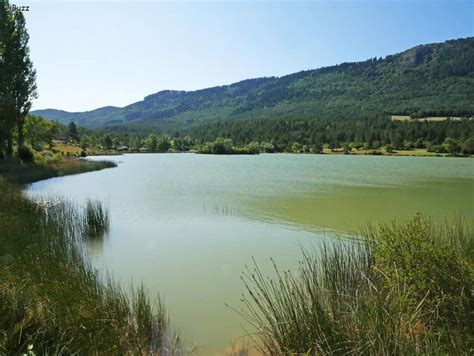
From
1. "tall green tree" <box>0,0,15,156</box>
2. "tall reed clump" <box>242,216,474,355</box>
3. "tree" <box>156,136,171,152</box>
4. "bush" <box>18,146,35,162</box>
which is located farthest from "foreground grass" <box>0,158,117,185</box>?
"tree" <box>156,136,171,152</box>

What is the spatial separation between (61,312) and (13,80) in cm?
2664

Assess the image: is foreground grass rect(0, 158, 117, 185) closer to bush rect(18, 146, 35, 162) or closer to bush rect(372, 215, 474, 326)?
bush rect(18, 146, 35, 162)

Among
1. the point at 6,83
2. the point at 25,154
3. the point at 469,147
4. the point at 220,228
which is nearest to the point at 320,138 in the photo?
the point at 469,147

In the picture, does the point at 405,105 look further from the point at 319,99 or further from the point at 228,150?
the point at 228,150

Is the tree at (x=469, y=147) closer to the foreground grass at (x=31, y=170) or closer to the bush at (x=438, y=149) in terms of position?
the bush at (x=438, y=149)

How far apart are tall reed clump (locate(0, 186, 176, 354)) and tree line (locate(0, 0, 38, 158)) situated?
19348 millimetres

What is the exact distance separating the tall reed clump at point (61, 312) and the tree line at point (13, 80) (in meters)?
19.3

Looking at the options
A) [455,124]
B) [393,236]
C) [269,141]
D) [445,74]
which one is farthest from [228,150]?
[445,74]

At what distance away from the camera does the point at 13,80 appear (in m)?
25.8

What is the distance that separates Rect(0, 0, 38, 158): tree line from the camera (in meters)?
22.1

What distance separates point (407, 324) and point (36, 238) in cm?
571

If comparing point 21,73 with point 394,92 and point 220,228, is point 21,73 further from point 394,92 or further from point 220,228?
point 394,92

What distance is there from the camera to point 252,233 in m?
11.2

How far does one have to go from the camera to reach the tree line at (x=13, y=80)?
22.1 meters
